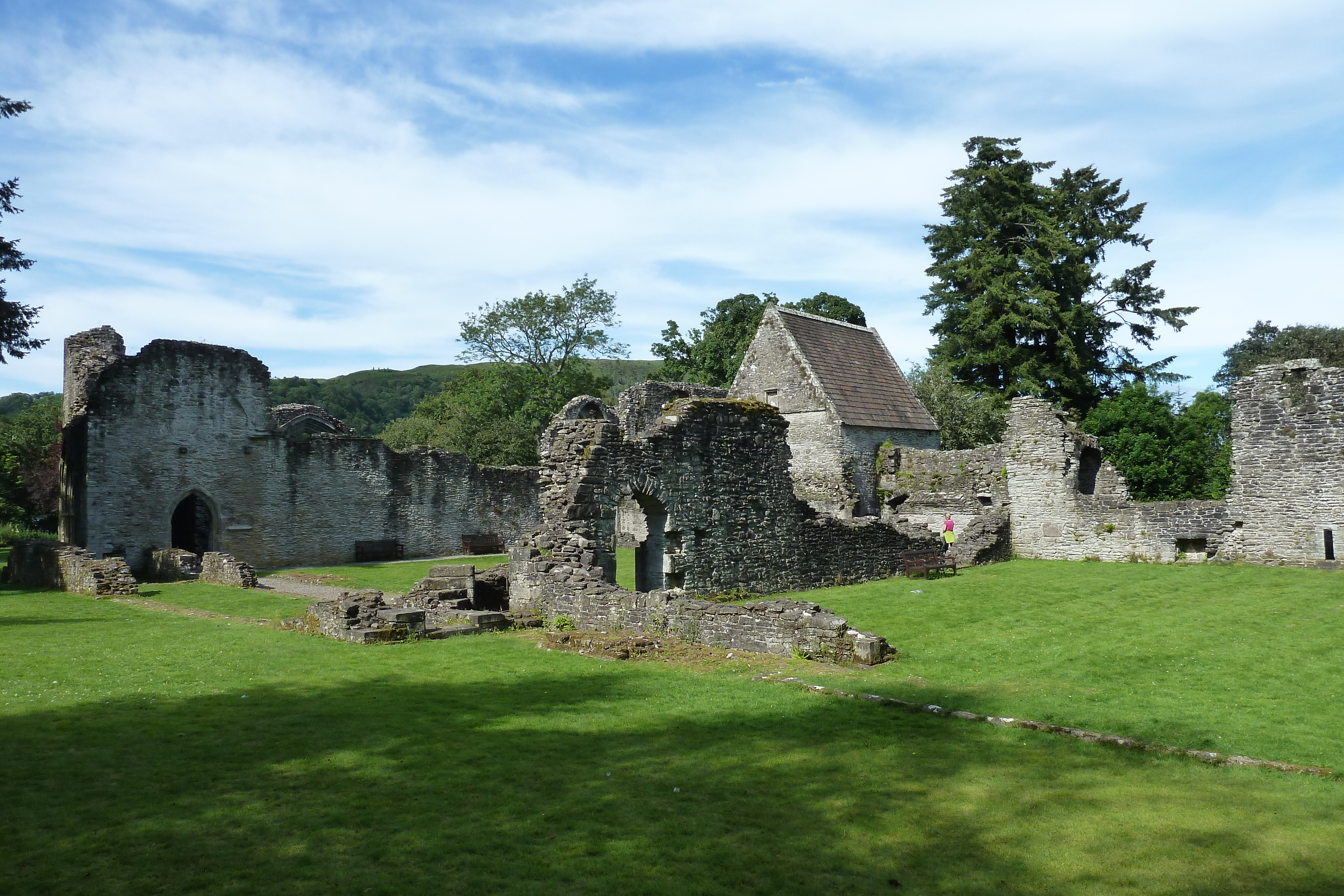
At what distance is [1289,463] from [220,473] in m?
27.8

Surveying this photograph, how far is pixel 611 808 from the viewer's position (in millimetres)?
5773

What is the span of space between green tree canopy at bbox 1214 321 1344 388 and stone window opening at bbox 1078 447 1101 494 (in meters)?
23.5

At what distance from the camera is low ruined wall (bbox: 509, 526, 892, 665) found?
1073cm

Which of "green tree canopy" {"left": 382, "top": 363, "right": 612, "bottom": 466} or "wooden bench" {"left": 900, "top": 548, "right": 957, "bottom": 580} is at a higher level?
"green tree canopy" {"left": 382, "top": 363, "right": 612, "bottom": 466}

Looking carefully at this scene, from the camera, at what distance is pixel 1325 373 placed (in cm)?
2047

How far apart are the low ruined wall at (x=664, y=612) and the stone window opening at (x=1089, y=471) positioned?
639 inches

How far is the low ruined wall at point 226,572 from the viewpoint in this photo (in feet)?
67.2

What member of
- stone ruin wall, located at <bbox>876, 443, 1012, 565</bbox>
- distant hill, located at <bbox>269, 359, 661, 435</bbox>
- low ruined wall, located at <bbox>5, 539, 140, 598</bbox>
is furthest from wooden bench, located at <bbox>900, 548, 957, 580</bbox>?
distant hill, located at <bbox>269, 359, 661, 435</bbox>

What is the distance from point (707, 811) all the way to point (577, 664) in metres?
5.06

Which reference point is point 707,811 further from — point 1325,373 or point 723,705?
point 1325,373

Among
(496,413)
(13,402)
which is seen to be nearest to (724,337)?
(496,413)

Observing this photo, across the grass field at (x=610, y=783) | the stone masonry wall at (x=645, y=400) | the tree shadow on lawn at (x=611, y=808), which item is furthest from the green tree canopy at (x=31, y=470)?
the tree shadow on lawn at (x=611, y=808)

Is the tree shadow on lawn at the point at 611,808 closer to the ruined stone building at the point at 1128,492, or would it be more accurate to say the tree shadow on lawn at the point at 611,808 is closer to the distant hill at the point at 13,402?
the ruined stone building at the point at 1128,492

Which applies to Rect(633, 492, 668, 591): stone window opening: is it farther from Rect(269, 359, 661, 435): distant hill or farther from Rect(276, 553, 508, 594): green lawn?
Rect(269, 359, 661, 435): distant hill
